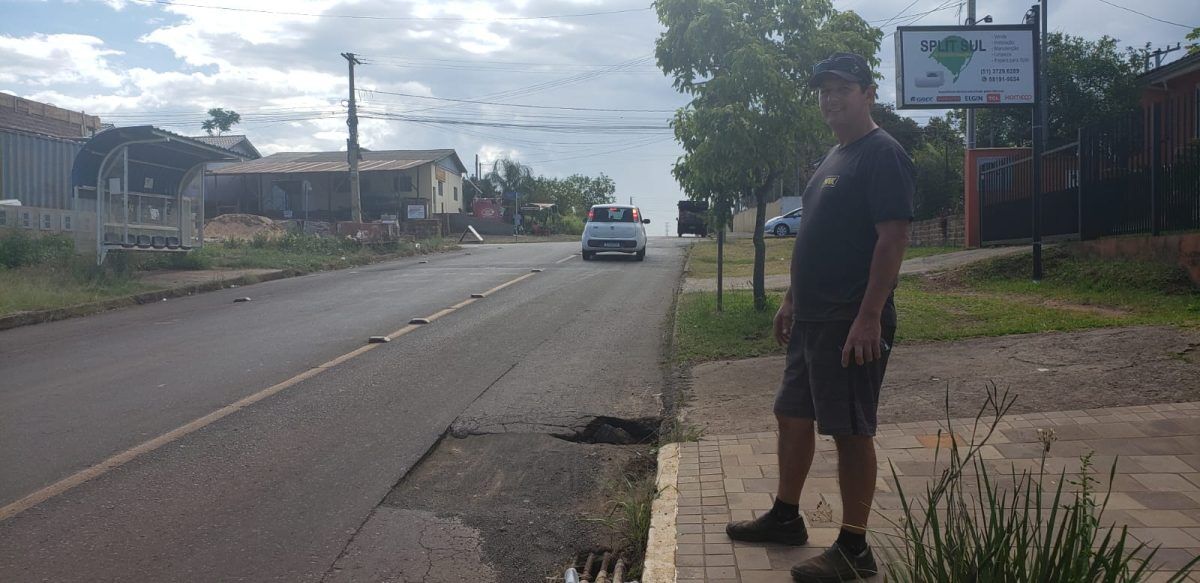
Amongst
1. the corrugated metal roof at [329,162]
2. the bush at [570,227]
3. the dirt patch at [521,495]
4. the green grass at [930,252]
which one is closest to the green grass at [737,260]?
the green grass at [930,252]

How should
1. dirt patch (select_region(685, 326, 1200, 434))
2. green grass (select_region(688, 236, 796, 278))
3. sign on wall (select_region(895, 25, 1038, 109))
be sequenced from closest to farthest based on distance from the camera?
dirt patch (select_region(685, 326, 1200, 434)) < sign on wall (select_region(895, 25, 1038, 109)) < green grass (select_region(688, 236, 796, 278))

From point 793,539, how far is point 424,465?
2.38m

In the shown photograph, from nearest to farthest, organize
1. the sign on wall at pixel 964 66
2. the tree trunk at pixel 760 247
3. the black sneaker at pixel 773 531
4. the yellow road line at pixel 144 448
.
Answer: the black sneaker at pixel 773 531 → the yellow road line at pixel 144 448 → the tree trunk at pixel 760 247 → the sign on wall at pixel 964 66

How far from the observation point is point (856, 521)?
11.5 ft

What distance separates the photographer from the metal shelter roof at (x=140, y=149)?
1589 cm

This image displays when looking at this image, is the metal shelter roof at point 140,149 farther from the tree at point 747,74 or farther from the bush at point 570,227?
the bush at point 570,227

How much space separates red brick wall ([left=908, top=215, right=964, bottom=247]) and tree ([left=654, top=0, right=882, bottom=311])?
1183 centimetres

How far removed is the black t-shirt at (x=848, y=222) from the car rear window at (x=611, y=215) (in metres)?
21.3

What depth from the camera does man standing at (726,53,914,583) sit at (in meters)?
3.42

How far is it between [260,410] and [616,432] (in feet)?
8.04

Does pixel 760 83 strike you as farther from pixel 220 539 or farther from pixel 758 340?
pixel 220 539

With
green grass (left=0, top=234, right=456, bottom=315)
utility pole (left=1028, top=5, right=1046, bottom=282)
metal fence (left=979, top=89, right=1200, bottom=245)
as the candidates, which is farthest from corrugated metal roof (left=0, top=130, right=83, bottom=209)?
metal fence (left=979, top=89, right=1200, bottom=245)

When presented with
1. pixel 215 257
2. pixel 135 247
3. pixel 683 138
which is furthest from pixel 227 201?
pixel 683 138

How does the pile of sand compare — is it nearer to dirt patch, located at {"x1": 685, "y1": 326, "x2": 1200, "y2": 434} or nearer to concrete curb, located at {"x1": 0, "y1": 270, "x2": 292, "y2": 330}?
concrete curb, located at {"x1": 0, "y1": 270, "x2": 292, "y2": 330}
